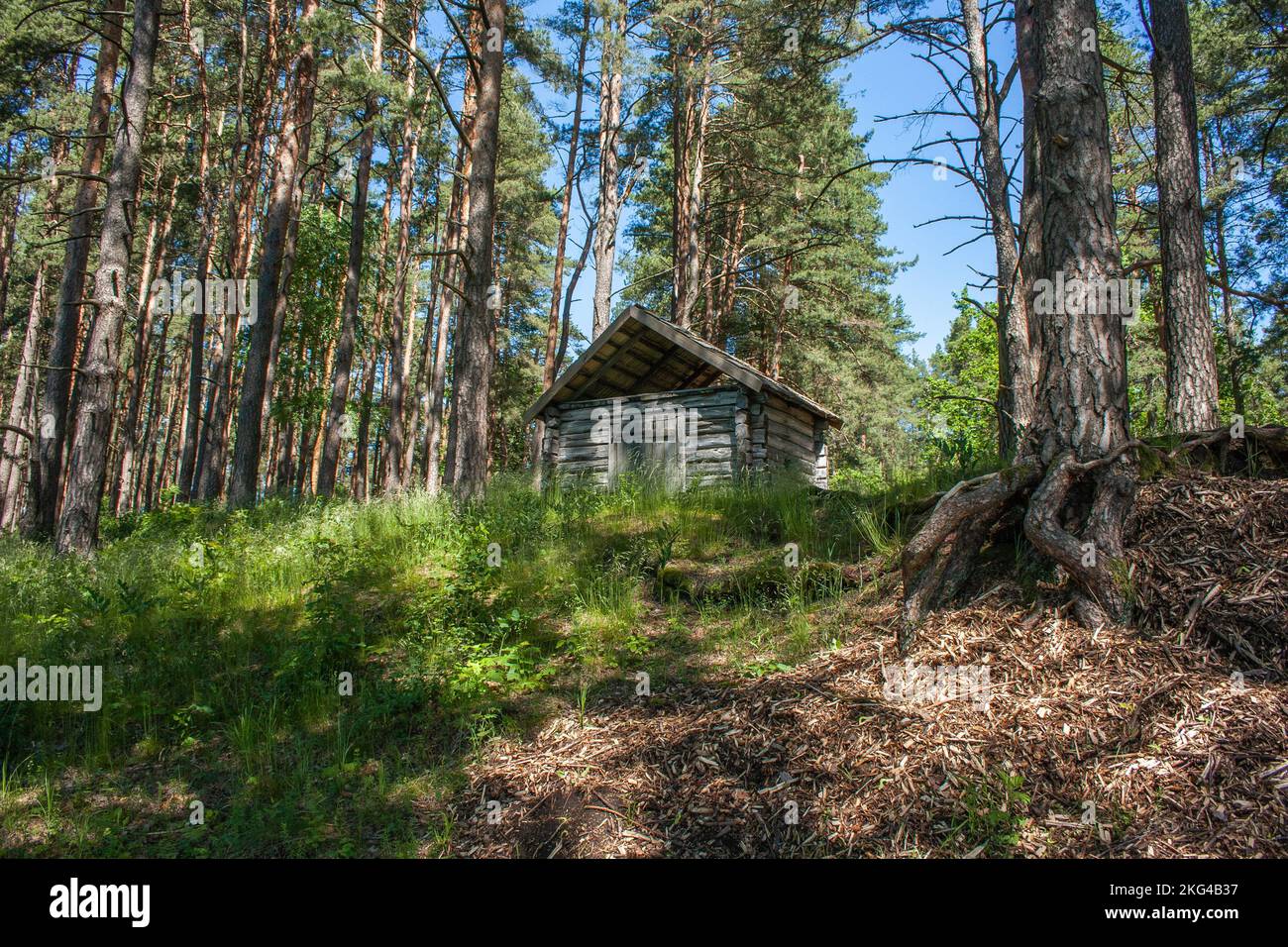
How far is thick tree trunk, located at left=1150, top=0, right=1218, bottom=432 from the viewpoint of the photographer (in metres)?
6.69

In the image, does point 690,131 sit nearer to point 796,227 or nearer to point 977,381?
point 796,227

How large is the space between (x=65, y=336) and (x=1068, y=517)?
1416 centimetres

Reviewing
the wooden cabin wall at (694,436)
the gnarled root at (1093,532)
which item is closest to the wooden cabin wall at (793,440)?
the wooden cabin wall at (694,436)

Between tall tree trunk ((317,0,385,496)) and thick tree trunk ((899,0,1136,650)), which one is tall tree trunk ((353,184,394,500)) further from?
thick tree trunk ((899,0,1136,650))

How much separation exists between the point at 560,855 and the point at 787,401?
11.8 metres

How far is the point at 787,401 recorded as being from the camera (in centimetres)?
1391

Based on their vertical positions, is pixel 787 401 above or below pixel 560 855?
above

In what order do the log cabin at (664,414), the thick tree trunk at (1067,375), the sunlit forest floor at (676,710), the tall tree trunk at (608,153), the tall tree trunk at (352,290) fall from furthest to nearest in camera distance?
the tall tree trunk at (608,153) → the tall tree trunk at (352,290) → the log cabin at (664,414) → the thick tree trunk at (1067,375) → the sunlit forest floor at (676,710)

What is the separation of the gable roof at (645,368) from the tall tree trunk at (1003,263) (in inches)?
167

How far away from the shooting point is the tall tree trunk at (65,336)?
10.5 meters

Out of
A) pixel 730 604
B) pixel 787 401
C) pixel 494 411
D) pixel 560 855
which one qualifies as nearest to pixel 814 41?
pixel 787 401

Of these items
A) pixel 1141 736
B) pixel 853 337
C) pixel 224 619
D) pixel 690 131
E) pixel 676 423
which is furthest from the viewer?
pixel 853 337

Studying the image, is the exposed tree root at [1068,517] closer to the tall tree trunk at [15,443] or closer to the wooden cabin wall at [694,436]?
the wooden cabin wall at [694,436]

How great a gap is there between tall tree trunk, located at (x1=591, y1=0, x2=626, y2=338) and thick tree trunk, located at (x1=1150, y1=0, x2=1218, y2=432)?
12.2m
